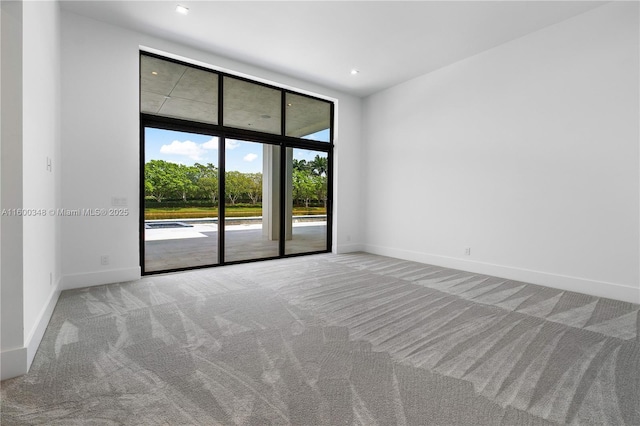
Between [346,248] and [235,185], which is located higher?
[235,185]

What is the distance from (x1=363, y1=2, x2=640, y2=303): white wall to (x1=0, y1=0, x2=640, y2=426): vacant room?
0.02m

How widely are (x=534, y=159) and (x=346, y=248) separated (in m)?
3.60

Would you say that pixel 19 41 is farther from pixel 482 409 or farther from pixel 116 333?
pixel 482 409

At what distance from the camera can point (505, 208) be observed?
14.4 ft

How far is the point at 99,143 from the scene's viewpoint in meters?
3.83

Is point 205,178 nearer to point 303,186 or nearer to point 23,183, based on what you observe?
point 303,186

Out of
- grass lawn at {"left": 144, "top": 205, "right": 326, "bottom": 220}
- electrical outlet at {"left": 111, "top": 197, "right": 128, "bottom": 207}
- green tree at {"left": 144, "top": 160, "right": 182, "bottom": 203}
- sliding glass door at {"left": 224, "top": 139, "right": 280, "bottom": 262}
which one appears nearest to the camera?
electrical outlet at {"left": 111, "top": 197, "right": 128, "bottom": 207}

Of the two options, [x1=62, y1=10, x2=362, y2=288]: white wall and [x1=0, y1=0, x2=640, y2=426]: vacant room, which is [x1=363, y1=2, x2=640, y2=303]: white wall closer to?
[x1=0, y1=0, x2=640, y2=426]: vacant room

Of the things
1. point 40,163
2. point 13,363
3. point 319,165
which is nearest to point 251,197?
point 319,165

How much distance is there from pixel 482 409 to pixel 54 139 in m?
4.36

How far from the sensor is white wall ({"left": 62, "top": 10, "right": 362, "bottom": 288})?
366 cm

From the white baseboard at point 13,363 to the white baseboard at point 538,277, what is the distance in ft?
16.6

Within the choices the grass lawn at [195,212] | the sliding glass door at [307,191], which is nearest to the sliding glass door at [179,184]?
the grass lawn at [195,212]

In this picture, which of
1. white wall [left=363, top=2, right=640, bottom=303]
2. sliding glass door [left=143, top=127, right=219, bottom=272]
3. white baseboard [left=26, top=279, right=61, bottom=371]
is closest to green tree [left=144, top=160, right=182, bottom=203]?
sliding glass door [left=143, top=127, right=219, bottom=272]
